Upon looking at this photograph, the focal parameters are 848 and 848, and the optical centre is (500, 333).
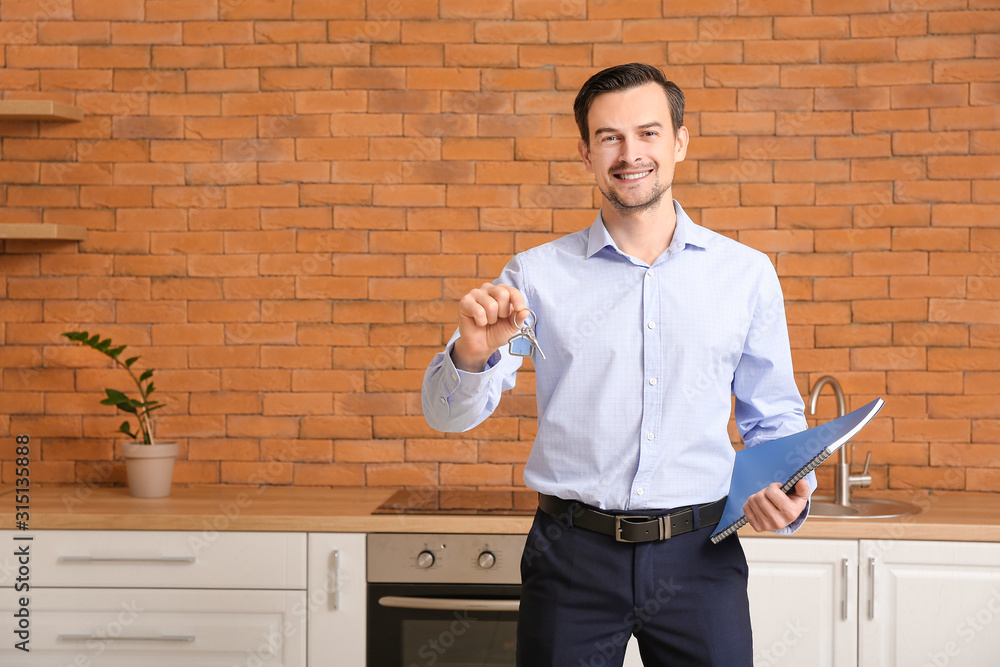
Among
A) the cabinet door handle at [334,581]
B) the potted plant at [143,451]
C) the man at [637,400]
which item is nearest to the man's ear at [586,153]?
the man at [637,400]

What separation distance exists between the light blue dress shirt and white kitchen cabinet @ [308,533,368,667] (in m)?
0.87

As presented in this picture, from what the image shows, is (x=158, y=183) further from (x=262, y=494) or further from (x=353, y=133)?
(x=262, y=494)

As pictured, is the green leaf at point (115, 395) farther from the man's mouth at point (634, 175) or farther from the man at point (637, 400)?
the man's mouth at point (634, 175)

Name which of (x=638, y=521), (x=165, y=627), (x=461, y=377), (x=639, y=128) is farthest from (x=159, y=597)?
(x=639, y=128)

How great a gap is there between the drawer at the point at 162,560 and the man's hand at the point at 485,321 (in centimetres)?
110

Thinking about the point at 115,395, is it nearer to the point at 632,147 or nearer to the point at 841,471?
the point at 632,147

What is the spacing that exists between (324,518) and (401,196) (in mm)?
1067

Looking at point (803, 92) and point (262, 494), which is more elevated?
point (803, 92)

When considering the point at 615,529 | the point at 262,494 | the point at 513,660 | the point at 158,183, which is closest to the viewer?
the point at 615,529

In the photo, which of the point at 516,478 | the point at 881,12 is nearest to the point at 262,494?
the point at 516,478

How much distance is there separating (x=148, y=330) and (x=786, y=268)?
6.75 ft

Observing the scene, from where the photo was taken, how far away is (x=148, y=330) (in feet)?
9.09

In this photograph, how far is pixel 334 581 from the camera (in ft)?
7.29

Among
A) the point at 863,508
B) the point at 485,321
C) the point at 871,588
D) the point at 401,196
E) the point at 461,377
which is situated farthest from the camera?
the point at 401,196
